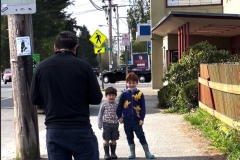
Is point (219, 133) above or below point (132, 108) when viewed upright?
below

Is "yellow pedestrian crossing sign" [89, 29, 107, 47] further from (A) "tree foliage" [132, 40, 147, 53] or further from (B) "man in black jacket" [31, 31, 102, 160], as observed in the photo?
(A) "tree foliage" [132, 40, 147, 53]

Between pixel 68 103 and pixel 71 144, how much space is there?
389 millimetres

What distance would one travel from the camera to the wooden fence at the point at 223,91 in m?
8.01

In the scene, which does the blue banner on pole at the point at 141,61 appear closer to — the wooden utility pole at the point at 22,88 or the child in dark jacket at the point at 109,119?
the child in dark jacket at the point at 109,119

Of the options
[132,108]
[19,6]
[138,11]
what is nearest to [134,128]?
[132,108]

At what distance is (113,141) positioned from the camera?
309 inches

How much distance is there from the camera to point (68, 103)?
4.50 meters

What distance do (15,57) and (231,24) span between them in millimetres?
10277

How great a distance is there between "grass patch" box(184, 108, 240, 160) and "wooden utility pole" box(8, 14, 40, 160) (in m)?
3.12

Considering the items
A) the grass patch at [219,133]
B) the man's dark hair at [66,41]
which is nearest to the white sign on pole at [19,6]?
the man's dark hair at [66,41]

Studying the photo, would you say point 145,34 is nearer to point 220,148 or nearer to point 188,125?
point 188,125

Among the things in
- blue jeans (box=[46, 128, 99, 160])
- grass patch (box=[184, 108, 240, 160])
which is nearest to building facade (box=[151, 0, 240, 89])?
grass patch (box=[184, 108, 240, 160])

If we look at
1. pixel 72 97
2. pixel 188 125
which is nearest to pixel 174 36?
pixel 188 125

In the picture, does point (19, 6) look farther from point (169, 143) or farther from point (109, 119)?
point (169, 143)
